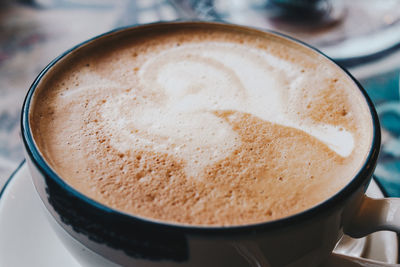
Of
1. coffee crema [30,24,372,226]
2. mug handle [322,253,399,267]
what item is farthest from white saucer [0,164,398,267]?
coffee crema [30,24,372,226]

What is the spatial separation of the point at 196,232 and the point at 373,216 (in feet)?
0.98

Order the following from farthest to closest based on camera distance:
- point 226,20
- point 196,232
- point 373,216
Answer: point 226,20, point 373,216, point 196,232

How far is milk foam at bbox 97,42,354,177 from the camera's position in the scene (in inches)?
24.8

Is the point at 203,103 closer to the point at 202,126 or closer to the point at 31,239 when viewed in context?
the point at 202,126

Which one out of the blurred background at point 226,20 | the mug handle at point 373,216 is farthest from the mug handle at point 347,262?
the blurred background at point 226,20

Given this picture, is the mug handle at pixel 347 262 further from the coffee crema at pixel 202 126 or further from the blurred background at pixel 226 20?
the blurred background at pixel 226 20

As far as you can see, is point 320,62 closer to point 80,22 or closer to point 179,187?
point 179,187

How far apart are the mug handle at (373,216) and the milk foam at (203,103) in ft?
0.28

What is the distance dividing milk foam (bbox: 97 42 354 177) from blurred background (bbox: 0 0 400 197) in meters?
0.46

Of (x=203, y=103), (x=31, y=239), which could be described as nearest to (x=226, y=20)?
(x=203, y=103)

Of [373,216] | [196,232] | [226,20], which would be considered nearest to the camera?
[196,232]

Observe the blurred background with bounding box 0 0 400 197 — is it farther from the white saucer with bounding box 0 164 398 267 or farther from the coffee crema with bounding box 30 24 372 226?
the coffee crema with bounding box 30 24 372 226

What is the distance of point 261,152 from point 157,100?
0.22 metres

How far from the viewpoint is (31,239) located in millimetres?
714
